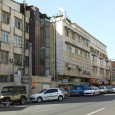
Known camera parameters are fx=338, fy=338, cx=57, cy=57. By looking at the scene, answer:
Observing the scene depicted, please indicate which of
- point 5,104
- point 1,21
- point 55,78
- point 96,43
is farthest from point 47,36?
point 96,43

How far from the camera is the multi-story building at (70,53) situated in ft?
206

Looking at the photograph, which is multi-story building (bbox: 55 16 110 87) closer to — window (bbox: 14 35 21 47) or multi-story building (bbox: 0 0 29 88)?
multi-story building (bbox: 0 0 29 88)

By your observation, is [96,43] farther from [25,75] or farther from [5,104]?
[5,104]

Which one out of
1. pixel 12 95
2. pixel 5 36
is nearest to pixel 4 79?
pixel 5 36

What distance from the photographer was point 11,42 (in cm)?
4856

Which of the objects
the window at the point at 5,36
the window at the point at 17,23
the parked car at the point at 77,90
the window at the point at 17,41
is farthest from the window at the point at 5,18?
the parked car at the point at 77,90

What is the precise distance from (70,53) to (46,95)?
2971cm

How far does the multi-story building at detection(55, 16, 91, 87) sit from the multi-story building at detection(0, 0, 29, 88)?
1182 centimetres

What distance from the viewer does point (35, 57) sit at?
2243 inches

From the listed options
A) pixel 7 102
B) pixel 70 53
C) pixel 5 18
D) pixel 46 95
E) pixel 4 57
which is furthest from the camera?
pixel 70 53

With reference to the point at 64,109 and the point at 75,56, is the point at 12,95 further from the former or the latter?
the point at 75,56

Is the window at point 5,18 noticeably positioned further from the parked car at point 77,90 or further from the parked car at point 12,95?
the parked car at point 77,90

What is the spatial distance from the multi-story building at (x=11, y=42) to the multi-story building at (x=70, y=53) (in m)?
11.8

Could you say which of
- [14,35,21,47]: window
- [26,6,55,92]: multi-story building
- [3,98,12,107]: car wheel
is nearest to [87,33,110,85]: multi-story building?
[26,6,55,92]: multi-story building
